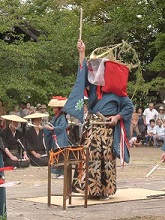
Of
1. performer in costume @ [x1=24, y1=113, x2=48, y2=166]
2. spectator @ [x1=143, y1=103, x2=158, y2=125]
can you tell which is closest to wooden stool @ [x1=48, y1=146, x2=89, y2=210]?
performer in costume @ [x1=24, y1=113, x2=48, y2=166]

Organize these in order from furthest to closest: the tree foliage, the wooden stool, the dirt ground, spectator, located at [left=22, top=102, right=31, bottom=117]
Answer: spectator, located at [left=22, top=102, right=31, bottom=117]
the tree foliage
the wooden stool
the dirt ground

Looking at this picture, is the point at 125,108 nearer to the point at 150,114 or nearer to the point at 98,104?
the point at 98,104

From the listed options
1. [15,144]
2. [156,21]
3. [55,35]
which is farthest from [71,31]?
[15,144]

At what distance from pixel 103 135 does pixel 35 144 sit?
6583 mm

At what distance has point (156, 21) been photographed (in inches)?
961

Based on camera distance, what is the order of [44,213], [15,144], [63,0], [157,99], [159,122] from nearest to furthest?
[44,213], [15,144], [159,122], [157,99], [63,0]

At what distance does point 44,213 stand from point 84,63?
6.74ft

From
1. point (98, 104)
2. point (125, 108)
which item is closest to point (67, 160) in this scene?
point (98, 104)

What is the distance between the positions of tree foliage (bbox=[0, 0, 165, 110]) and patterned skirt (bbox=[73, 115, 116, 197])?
402 inches

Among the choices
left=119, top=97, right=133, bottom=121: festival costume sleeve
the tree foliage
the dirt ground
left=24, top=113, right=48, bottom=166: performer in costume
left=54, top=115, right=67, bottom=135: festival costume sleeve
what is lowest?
the dirt ground

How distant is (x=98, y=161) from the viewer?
26.9ft

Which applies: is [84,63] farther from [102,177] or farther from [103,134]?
[102,177]

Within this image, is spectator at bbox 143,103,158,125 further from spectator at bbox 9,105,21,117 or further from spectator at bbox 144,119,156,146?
spectator at bbox 9,105,21,117

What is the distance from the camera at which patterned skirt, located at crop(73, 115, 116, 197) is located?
8133 millimetres
